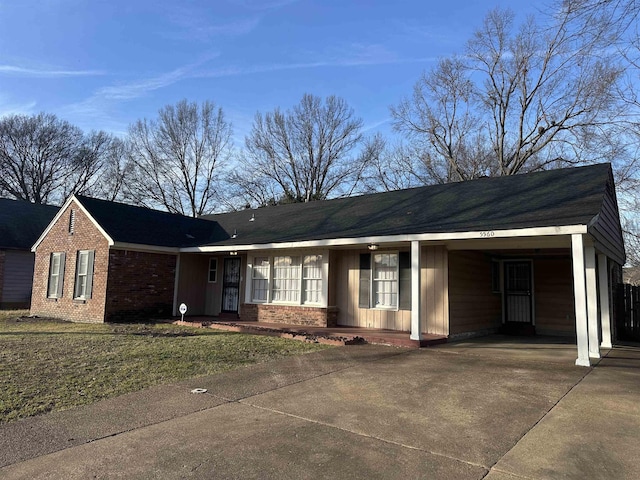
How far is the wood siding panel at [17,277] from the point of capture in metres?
19.9

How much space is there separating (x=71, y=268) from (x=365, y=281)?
10297 mm

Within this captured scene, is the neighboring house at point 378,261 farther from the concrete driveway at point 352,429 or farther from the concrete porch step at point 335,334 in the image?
the concrete driveway at point 352,429

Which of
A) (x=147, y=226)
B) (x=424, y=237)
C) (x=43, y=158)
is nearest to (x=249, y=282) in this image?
(x=147, y=226)

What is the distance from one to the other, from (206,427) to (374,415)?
70.4 inches

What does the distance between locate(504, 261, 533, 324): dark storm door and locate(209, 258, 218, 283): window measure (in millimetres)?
9816

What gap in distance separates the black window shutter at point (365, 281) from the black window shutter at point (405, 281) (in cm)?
93

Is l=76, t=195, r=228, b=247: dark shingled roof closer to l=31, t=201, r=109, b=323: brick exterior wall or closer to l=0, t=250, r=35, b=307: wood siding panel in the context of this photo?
l=31, t=201, r=109, b=323: brick exterior wall

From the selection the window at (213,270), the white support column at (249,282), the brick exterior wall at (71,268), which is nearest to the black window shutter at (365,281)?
the white support column at (249,282)

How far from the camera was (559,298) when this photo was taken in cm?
1234

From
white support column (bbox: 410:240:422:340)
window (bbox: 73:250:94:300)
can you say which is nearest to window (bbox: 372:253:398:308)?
white support column (bbox: 410:240:422:340)

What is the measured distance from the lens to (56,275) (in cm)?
1602

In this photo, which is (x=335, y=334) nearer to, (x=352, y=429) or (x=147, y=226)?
(x=352, y=429)

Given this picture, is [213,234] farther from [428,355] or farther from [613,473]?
[613,473]

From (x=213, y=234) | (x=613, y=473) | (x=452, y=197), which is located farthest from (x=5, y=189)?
(x=613, y=473)
